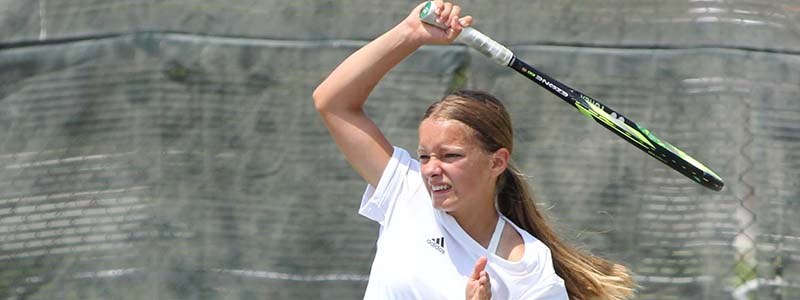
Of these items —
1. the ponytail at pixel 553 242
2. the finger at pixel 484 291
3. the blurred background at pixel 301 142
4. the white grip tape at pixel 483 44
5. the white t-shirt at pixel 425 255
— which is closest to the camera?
the finger at pixel 484 291

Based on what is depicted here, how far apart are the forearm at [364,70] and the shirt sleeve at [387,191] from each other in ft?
0.63

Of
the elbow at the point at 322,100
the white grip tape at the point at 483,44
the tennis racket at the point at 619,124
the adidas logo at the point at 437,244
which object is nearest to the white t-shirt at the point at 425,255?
the adidas logo at the point at 437,244

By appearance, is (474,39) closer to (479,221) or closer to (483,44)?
(483,44)

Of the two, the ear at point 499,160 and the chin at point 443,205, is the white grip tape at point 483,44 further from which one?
the chin at point 443,205

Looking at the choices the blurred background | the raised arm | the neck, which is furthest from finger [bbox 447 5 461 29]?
the blurred background

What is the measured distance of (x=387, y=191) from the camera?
3.24 meters

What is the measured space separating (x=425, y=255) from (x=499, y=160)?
0.32m

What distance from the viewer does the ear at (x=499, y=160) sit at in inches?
128

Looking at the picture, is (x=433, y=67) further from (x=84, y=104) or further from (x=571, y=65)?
(x=84, y=104)

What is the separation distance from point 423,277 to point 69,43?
82.4 inches

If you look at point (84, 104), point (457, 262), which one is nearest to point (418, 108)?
point (84, 104)

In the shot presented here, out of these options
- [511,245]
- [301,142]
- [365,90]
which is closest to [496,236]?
[511,245]

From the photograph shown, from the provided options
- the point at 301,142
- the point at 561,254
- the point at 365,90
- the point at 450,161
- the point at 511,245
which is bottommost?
the point at 301,142

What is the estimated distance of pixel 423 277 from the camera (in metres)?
3.11
